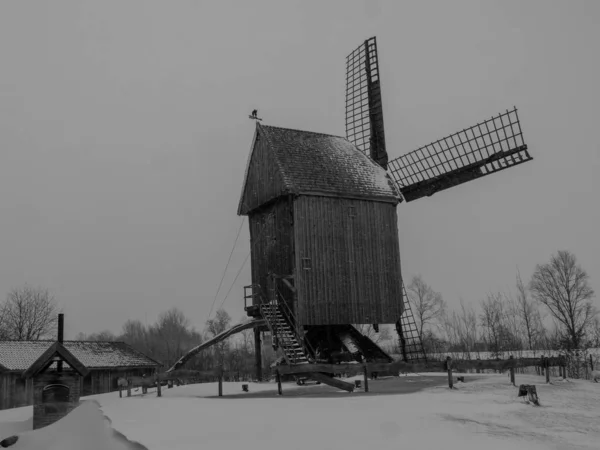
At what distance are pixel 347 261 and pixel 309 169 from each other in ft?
13.3

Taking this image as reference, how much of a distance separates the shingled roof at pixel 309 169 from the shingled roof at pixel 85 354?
18.6 meters

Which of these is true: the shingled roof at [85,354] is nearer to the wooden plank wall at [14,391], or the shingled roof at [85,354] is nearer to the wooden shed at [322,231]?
the wooden plank wall at [14,391]

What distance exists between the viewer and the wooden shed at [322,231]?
75.3 ft

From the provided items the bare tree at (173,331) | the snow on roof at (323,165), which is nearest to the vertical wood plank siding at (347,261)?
the snow on roof at (323,165)

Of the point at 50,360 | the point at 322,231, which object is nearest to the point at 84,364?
the point at 50,360

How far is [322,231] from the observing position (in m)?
23.5

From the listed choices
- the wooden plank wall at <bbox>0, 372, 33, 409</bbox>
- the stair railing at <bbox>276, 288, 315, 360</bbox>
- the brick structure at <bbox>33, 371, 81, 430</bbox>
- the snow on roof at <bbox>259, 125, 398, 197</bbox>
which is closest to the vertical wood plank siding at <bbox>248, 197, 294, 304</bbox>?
the stair railing at <bbox>276, 288, 315, 360</bbox>

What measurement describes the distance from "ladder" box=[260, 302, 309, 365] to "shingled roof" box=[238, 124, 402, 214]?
459 centimetres

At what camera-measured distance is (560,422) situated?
1101 cm

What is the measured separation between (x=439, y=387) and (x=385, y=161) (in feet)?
42.9

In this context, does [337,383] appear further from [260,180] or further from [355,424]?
[260,180]

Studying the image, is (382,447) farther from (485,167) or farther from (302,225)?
(485,167)

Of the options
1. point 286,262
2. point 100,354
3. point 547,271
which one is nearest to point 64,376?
point 286,262

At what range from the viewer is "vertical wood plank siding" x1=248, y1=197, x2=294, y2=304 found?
76.5 ft
